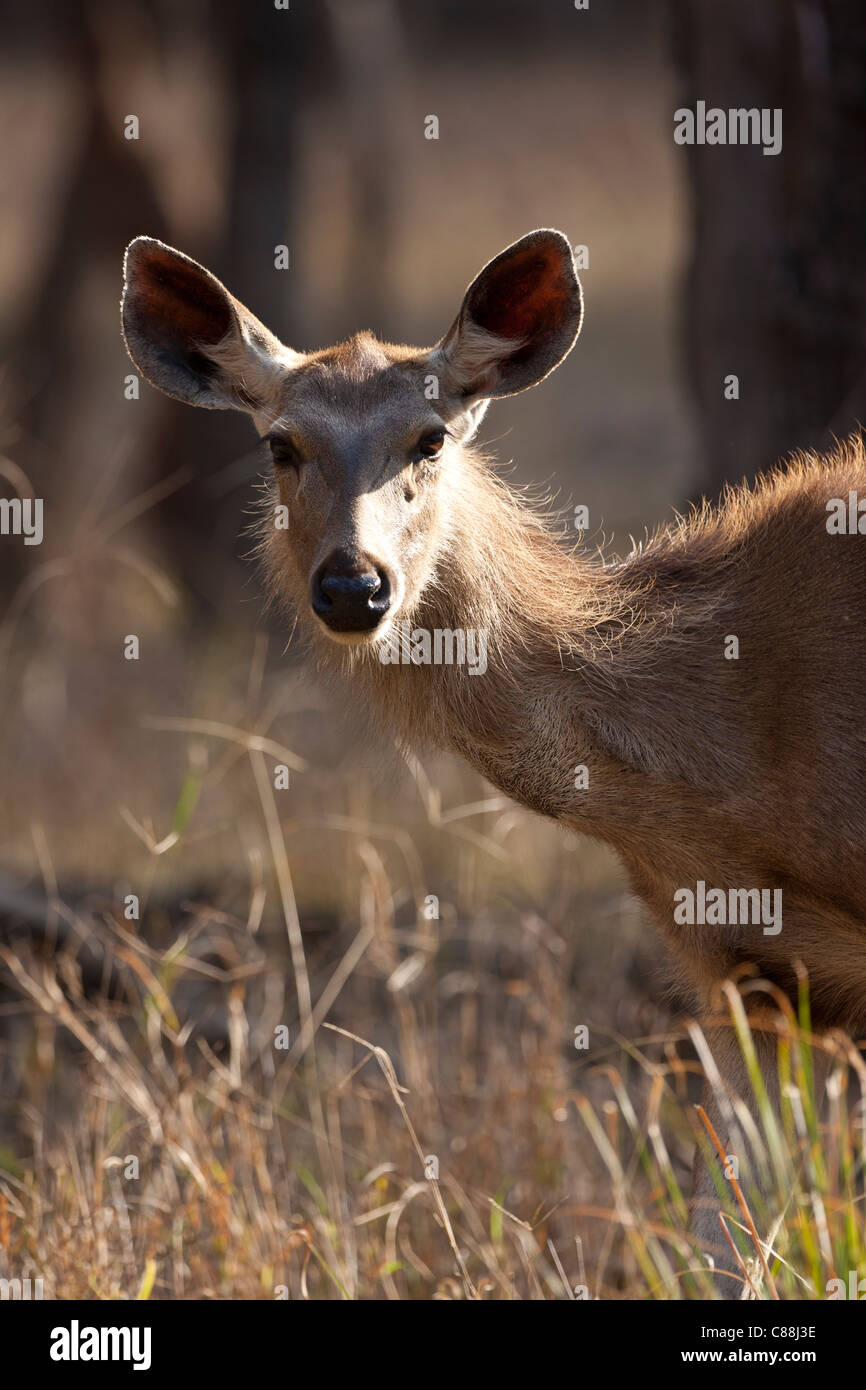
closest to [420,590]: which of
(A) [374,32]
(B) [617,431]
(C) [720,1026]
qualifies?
(C) [720,1026]

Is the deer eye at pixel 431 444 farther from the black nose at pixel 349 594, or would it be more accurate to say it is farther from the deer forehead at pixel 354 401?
the black nose at pixel 349 594

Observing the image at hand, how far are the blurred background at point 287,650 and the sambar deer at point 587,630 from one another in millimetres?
531

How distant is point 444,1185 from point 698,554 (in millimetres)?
2688

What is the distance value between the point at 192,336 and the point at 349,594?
1.43 meters

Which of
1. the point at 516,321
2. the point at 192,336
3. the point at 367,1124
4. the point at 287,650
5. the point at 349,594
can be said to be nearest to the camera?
the point at 349,594

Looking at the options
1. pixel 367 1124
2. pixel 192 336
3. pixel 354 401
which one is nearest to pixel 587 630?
pixel 354 401

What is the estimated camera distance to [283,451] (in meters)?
5.01

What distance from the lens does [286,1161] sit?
6609 millimetres

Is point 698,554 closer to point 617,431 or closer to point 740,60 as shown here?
point 740,60

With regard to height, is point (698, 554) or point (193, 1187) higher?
point (698, 554)

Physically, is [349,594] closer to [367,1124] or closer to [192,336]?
[192,336]

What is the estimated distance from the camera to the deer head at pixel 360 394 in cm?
462

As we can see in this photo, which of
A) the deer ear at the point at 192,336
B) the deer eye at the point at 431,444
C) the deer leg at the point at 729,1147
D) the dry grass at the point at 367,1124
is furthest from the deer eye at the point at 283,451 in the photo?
the deer leg at the point at 729,1147

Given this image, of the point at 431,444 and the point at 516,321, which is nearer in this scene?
the point at 431,444
